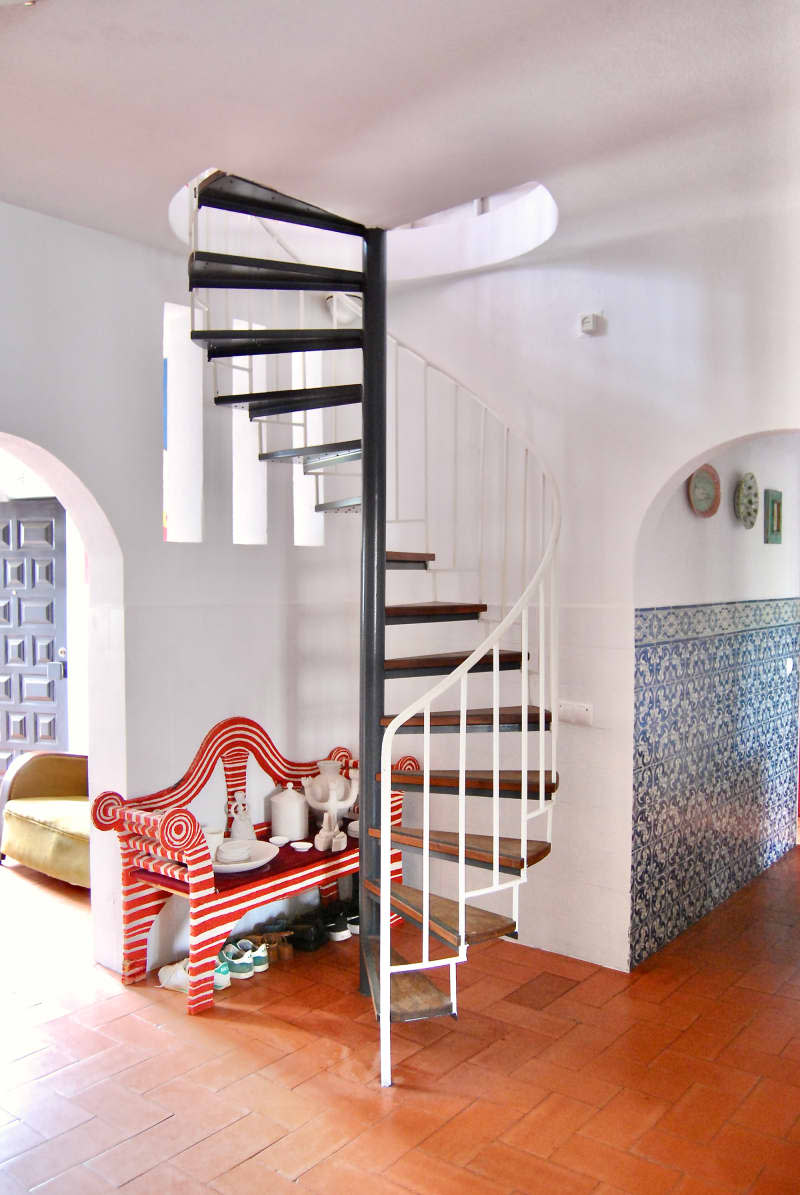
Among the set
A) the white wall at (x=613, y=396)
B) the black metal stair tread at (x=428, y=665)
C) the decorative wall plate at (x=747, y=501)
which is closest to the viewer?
the white wall at (x=613, y=396)

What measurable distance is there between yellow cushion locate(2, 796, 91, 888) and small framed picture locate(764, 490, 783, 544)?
13.7ft

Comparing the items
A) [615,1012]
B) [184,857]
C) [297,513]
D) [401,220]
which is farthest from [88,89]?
[615,1012]

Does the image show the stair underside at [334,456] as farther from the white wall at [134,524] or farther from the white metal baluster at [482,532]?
the white metal baluster at [482,532]

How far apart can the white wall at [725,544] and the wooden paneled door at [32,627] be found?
388 centimetres

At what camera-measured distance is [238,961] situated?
3.88m

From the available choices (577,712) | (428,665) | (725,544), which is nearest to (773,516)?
(725,544)

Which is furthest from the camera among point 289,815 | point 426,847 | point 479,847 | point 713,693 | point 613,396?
point 713,693

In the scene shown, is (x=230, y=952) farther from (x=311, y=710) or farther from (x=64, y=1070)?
(x=311, y=710)

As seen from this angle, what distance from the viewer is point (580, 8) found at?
Answer: 7.55ft

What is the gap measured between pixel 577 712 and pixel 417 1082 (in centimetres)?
169

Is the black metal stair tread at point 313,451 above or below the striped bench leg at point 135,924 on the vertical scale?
above

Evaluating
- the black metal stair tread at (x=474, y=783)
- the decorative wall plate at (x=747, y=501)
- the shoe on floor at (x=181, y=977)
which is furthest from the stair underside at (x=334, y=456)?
the decorative wall plate at (x=747, y=501)

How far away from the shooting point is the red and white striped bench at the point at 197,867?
11.7 feet

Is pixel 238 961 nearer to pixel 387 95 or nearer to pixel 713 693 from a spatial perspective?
pixel 713 693
